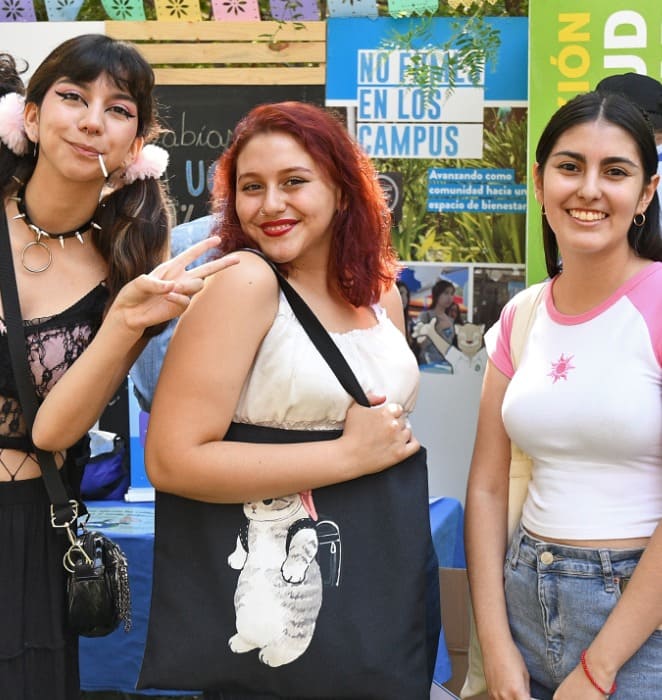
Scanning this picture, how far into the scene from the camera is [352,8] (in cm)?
390

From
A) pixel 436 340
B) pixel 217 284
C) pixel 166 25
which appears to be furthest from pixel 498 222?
pixel 217 284

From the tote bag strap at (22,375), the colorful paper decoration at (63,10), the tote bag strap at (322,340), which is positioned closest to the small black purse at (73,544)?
the tote bag strap at (22,375)

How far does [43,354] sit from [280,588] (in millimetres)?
699

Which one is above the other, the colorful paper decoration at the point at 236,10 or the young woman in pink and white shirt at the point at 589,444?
the colorful paper decoration at the point at 236,10

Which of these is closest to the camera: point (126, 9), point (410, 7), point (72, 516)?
point (72, 516)

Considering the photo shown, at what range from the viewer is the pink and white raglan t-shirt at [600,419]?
183 centimetres

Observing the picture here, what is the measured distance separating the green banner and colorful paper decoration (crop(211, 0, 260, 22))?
1.17m

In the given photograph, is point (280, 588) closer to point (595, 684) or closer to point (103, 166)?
point (595, 684)

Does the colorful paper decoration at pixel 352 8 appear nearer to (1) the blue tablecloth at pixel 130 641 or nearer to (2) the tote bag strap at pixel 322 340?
(1) the blue tablecloth at pixel 130 641

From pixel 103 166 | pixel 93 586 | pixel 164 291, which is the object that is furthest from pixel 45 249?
pixel 93 586

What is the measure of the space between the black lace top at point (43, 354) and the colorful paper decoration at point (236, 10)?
226 cm

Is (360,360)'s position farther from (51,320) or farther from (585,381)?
(51,320)

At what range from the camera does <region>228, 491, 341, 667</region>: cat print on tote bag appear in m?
1.86

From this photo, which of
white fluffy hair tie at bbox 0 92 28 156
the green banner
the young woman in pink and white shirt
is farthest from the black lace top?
the green banner
